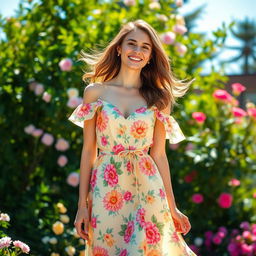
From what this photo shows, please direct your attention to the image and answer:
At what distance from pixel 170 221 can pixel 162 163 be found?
0.96 ft

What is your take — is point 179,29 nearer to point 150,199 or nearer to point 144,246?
point 150,199


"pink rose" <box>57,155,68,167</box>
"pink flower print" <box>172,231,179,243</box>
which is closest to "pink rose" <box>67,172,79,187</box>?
"pink rose" <box>57,155,68,167</box>

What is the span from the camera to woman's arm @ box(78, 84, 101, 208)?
9.42ft

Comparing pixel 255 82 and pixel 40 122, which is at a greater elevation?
pixel 40 122

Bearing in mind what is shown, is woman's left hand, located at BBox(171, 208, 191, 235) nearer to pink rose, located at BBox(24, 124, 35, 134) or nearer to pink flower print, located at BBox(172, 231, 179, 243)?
pink flower print, located at BBox(172, 231, 179, 243)

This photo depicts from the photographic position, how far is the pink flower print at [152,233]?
279cm

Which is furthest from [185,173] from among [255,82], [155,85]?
[255,82]

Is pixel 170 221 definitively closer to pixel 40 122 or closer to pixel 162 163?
pixel 162 163

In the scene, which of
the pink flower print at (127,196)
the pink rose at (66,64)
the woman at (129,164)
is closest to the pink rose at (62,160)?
the pink rose at (66,64)

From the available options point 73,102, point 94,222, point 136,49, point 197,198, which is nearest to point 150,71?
point 136,49

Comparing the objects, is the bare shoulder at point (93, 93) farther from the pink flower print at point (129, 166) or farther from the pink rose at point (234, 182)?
the pink rose at point (234, 182)

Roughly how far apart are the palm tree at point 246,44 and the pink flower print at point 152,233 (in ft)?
102

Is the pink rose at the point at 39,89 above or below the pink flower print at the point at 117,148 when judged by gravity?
below

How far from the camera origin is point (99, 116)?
2928 millimetres
